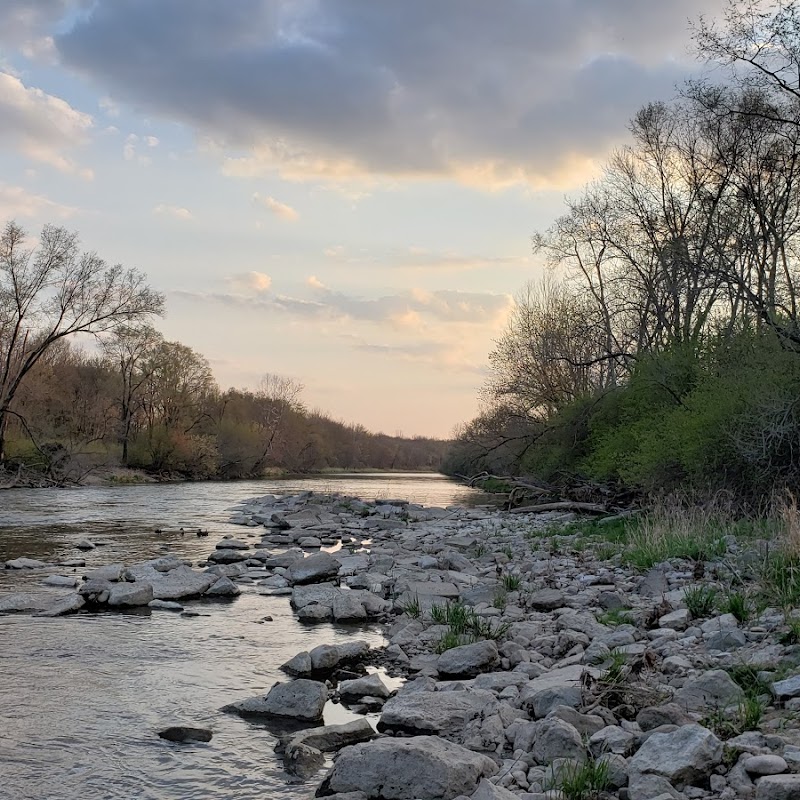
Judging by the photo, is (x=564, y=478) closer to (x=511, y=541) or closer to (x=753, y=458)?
(x=511, y=541)

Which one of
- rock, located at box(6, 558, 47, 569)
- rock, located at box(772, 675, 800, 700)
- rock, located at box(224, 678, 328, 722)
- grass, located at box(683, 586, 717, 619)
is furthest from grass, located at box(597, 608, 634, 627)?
rock, located at box(6, 558, 47, 569)

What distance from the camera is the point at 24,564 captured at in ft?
42.1

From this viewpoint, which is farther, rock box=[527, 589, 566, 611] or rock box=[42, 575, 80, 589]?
rock box=[42, 575, 80, 589]

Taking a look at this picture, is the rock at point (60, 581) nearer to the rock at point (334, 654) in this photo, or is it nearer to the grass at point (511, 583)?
the rock at point (334, 654)

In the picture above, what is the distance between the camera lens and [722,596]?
24.2 feet

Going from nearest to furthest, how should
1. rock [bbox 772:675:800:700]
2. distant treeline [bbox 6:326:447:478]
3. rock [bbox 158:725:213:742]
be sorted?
rock [bbox 772:675:800:700] < rock [bbox 158:725:213:742] < distant treeline [bbox 6:326:447:478]

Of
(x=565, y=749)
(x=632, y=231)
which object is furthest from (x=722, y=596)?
(x=632, y=231)

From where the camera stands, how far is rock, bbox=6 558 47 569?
12.7 metres

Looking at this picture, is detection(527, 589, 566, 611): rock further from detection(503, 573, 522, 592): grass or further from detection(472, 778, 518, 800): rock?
detection(472, 778, 518, 800): rock

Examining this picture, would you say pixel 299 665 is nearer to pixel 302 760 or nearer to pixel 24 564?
pixel 302 760

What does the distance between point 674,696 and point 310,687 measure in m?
2.69

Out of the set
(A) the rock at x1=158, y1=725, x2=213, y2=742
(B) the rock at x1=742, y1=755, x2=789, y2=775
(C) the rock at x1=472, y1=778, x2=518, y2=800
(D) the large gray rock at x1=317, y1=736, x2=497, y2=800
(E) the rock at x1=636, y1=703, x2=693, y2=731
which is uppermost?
(B) the rock at x1=742, y1=755, x2=789, y2=775

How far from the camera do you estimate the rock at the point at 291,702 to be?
5863 millimetres

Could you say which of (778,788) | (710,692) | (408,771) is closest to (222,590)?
(408,771)
